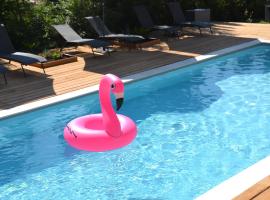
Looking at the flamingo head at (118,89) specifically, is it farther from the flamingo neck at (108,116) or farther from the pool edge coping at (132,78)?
the pool edge coping at (132,78)

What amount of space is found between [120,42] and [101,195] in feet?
28.3

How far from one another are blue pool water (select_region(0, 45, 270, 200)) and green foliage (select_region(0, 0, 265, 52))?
5.18 meters

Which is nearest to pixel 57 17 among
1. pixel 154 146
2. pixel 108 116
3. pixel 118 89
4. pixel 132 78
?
pixel 132 78

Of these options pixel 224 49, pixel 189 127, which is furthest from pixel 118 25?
pixel 189 127

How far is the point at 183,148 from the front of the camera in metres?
7.03

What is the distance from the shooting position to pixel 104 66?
1131 centimetres

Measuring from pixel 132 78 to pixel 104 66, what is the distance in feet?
4.90

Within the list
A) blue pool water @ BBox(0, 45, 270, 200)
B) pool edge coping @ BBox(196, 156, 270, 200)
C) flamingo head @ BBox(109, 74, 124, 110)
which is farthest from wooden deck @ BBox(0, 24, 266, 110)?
pool edge coping @ BBox(196, 156, 270, 200)

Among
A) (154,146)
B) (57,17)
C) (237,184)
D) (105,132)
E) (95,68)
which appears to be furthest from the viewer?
(57,17)

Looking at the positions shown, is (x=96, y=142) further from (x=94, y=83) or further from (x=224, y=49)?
(x=224, y=49)

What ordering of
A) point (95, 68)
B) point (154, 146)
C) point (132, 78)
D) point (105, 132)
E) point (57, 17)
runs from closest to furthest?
point (105, 132), point (154, 146), point (132, 78), point (95, 68), point (57, 17)

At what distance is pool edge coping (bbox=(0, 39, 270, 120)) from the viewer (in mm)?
8180

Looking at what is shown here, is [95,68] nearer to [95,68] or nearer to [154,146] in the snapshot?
[95,68]

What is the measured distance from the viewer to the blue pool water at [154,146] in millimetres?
5992
